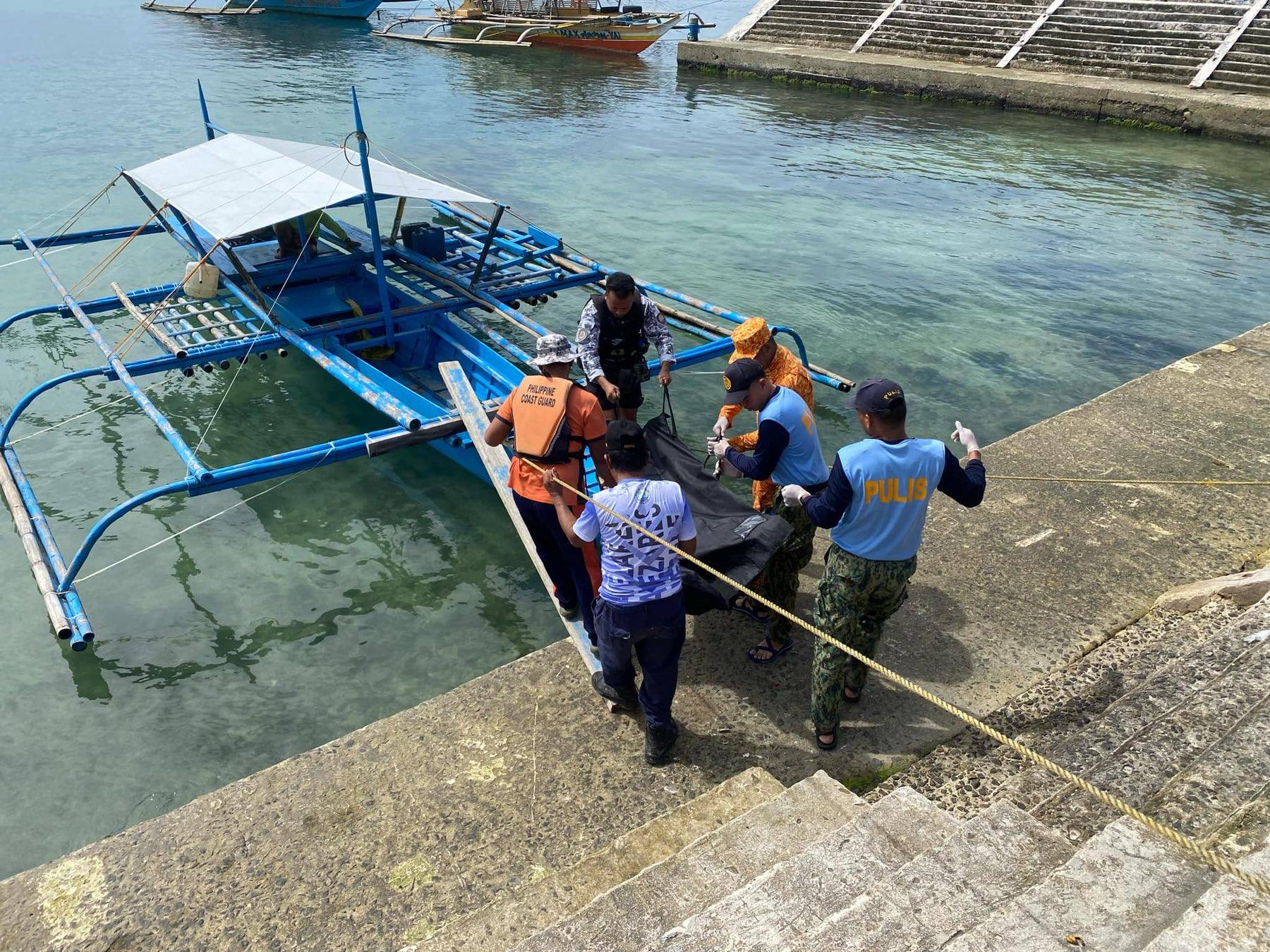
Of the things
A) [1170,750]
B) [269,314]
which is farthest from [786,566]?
[269,314]

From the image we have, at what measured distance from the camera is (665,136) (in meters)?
23.4

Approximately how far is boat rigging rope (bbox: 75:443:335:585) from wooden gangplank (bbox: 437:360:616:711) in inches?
39.0

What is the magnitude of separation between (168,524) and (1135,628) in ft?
23.9

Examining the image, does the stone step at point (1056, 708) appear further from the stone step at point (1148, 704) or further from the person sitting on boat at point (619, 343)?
the person sitting on boat at point (619, 343)

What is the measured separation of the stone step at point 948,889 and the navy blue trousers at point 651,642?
145 cm

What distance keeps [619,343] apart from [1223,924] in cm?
497

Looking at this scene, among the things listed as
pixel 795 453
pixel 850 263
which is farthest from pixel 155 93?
pixel 795 453

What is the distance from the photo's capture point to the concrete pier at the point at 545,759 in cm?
366

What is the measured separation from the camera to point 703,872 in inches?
128

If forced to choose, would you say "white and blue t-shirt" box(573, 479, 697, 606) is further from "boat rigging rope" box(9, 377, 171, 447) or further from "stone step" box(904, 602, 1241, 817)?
"boat rigging rope" box(9, 377, 171, 447)

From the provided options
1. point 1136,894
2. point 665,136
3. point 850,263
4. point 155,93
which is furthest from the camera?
point 155,93

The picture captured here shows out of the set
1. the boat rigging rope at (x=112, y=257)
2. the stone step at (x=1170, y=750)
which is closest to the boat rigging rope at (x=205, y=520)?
the boat rigging rope at (x=112, y=257)

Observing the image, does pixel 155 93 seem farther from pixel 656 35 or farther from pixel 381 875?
pixel 381 875

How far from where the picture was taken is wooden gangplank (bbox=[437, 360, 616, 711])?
500 cm
